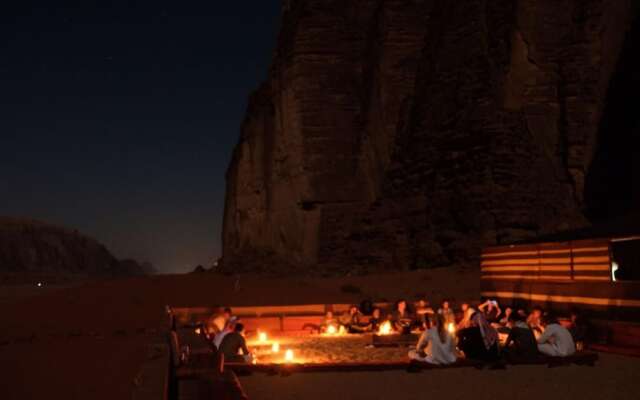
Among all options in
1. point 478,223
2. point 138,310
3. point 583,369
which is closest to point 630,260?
point 583,369

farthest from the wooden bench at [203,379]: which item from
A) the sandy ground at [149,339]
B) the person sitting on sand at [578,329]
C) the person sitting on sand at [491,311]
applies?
the person sitting on sand at [491,311]

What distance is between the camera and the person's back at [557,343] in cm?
1127

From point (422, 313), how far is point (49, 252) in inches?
5100

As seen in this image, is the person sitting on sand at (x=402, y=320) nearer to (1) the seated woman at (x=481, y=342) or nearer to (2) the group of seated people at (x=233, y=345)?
(1) the seated woman at (x=481, y=342)

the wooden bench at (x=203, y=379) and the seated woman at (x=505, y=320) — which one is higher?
the seated woman at (x=505, y=320)

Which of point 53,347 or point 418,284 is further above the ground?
point 418,284

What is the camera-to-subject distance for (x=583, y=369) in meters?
10.6

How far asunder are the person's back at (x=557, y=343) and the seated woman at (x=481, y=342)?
1102mm

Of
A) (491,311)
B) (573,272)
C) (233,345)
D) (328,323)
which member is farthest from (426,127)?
(233,345)

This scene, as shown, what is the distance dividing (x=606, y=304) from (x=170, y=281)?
66.0 ft

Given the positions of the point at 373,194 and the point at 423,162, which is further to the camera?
the point at 373,194

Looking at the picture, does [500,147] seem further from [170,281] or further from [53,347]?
[53,347]

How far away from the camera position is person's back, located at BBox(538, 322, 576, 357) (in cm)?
1127

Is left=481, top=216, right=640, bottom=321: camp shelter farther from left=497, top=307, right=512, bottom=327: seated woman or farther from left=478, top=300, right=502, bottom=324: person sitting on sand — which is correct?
left=497, top=307, right=512, bottom=327: seated woman
